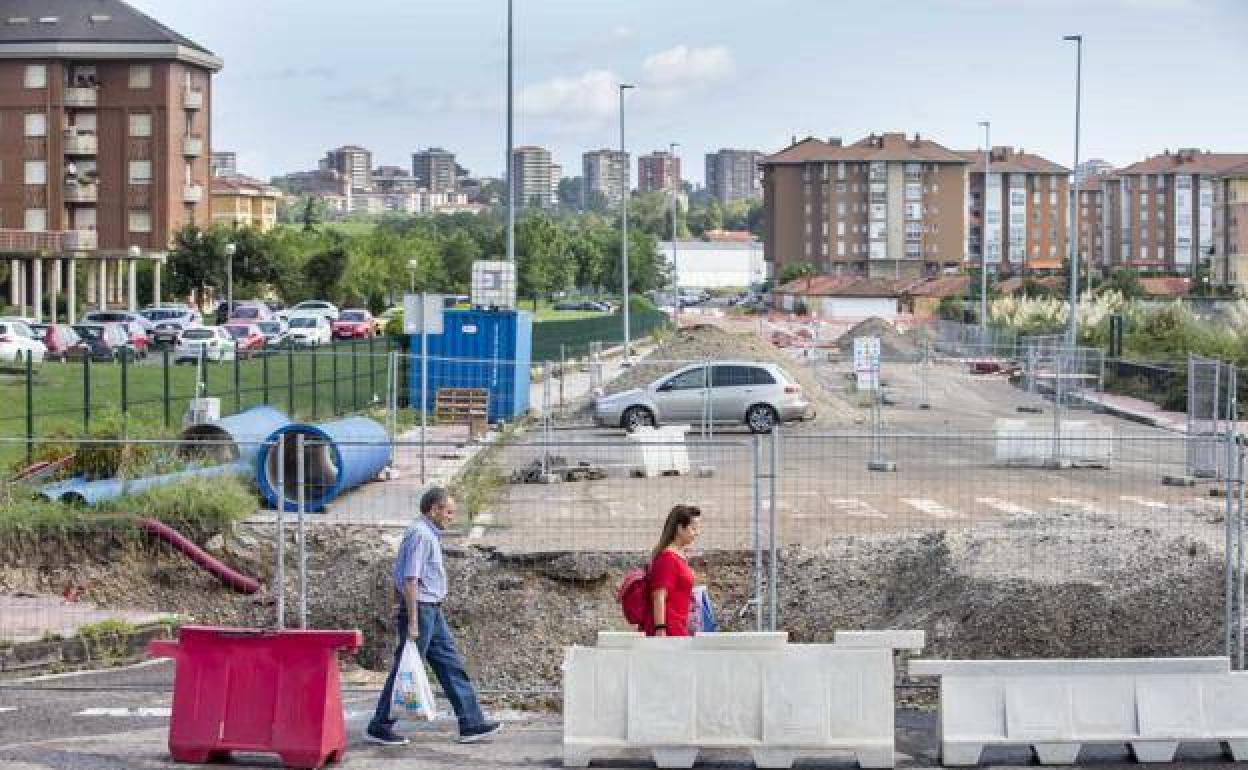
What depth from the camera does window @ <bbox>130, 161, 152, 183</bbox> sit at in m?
107

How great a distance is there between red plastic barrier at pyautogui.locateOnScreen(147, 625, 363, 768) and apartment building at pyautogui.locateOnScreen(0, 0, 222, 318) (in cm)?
9424

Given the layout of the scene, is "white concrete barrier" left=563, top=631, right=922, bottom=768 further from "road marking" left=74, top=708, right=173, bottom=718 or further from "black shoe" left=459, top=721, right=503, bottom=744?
"road marking" left=74, top=708, right=173, bottom=718

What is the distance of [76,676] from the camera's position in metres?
16.3

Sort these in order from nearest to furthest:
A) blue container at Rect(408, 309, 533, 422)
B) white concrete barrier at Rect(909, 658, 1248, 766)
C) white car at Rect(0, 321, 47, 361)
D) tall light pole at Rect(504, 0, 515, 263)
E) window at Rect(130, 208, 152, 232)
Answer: white concrete barrier at Rect(909, 658, 1248, 766) < blue container at Rect(408, 309, 533, 422) < tall light pole at Rect(504, 0, 515, 263) < white car at Rect(0, 321, 47, 361) < window at Rect(130, 208, 152, 232)

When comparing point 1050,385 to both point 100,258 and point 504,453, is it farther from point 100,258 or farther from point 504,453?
point 100,258

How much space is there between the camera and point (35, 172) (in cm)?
10644

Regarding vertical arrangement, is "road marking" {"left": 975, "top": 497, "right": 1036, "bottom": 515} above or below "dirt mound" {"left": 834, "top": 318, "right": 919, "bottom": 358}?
below

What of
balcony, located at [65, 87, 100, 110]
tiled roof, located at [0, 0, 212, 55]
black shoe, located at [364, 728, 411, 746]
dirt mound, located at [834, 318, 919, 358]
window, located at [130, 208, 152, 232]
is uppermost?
tiled roof, located at [0, 0, 212, 55]

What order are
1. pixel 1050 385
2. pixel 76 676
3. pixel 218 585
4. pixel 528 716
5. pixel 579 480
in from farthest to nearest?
pixel 1050 385 → pixel 579 480 → pixel 218 585 → pixel 76 676 → pixel 528 716

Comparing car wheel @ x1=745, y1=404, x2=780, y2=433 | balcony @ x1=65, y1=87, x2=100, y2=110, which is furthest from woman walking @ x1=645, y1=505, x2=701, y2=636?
balcony @ x1=65, y1=87, x2=100, y2=110

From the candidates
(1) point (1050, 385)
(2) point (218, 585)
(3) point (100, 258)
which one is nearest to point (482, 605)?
(2) point (218, 585)

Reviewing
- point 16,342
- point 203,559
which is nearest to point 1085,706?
point 203,559

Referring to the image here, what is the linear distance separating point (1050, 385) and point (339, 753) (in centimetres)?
4541

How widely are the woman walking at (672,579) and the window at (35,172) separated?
98011mm
